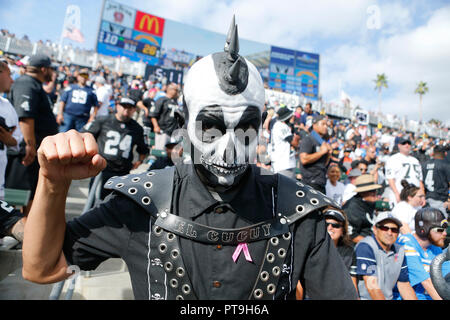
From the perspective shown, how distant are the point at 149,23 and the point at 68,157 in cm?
3396

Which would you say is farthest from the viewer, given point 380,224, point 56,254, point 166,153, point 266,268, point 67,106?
point 67,106

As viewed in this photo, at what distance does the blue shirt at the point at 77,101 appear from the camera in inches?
249

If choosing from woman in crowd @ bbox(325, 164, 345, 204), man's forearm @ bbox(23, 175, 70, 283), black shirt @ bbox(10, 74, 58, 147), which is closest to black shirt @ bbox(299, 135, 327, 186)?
woman in crowd @ bbox(325, 164, 345, 204)

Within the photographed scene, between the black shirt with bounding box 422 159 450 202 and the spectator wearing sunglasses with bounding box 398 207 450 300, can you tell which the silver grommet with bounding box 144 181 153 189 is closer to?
the spectator wearing sunglasses with bounding box 398 207 450 300

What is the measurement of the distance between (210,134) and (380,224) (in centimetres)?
307

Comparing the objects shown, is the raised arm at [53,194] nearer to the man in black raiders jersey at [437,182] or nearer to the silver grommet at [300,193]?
the silver grommet at [300,193]

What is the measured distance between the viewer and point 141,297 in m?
1.36

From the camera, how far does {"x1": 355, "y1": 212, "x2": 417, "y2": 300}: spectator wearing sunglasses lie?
3461mm

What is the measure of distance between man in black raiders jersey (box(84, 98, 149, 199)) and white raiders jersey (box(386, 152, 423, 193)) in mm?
5236

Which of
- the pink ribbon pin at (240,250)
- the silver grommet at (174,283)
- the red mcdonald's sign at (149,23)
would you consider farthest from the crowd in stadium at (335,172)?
the red mcdonald's sign at (149,23)

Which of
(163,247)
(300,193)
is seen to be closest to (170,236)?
(163,247)

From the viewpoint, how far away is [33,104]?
3979mm
